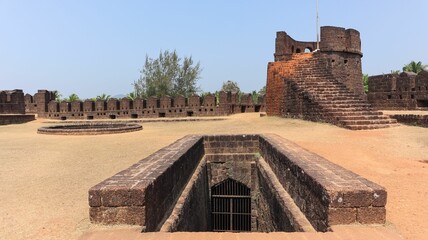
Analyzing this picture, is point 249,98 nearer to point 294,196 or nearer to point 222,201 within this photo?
point 222,201

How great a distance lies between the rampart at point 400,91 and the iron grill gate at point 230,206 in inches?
570

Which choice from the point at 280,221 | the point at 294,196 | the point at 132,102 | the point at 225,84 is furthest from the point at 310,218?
the point at 225,84

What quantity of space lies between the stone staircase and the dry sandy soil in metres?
1.30

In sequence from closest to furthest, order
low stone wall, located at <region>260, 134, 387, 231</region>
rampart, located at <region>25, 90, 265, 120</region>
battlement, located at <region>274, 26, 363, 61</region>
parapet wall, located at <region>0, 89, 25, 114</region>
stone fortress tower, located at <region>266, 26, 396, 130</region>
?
low stone wall, located at <region>260, 134, 387, 231</region> → stone fortress tower, located at <region>266, 26, 396, 130</region> → battlement, located at <region>274, 26, 363, 61</region> → parapet wall, located at <region>0, 89, 25, 114</region> → rampart, located at <region>25, 90, 265, 120</region>

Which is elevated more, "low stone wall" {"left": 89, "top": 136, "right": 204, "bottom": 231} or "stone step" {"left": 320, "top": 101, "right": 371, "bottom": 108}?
"stone step" {"left": 320, "top": 101, "right": 371, "bottom": 108}

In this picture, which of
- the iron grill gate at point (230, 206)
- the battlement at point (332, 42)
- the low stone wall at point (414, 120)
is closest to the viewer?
the iron grill gate at point (230, 206)

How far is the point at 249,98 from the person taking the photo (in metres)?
28.3

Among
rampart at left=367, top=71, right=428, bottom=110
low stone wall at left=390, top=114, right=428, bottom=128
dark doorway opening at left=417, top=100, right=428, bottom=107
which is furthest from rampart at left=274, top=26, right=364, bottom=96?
low stone wall at left=390, top=114, right=428, bottom=128

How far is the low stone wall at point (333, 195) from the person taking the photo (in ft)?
9.82

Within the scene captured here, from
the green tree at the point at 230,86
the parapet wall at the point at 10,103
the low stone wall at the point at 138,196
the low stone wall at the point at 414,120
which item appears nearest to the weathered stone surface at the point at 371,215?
the low stone wall at the point at 138,196

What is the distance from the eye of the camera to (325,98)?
43.7ft

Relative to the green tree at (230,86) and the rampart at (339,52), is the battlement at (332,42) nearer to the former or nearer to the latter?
the rampart at (339,52)

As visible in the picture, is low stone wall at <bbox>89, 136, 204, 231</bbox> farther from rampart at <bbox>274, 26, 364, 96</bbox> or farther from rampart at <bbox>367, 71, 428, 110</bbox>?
rampart at <bbox>367, 71, 428, 110</bbox>

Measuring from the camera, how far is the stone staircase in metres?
11.9
